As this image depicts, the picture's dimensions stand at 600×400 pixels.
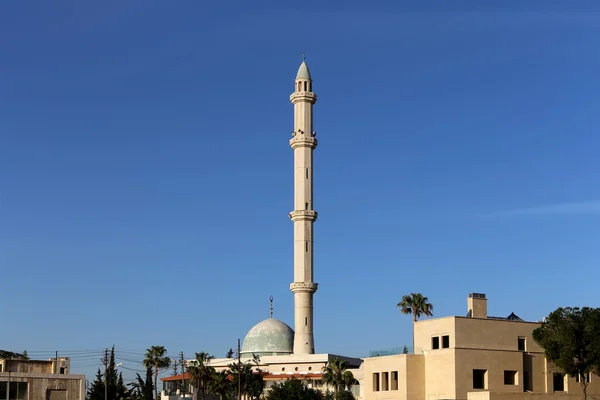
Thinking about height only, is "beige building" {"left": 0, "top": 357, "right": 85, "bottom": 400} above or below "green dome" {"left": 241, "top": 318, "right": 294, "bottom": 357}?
below

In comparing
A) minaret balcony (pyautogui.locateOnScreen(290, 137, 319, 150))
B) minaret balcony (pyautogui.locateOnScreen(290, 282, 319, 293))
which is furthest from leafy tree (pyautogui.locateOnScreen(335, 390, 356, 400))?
minaret balcony (pyautogui.locateOnScreen(290, 137, 319, 150))

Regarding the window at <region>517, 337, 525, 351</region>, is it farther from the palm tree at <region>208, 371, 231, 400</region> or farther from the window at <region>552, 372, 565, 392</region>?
the palm tree at <region>208, 371, 231, 400</region>

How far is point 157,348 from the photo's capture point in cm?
11594

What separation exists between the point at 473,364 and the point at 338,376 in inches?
962

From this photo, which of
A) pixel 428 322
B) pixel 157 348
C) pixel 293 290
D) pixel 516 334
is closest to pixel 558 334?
pixel 516 334

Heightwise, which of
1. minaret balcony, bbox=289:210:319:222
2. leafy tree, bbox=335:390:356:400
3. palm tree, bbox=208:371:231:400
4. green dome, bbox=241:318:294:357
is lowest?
leafy tree, bbox=335:390:356:400

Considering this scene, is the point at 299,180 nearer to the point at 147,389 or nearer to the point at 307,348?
the point at 307,348

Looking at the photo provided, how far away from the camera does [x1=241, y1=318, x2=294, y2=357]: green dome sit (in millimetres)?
122312

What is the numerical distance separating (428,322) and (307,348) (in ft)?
135

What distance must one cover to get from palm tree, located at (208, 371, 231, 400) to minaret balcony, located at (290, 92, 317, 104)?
39.7 metres

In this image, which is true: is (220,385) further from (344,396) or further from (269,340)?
(269,340)

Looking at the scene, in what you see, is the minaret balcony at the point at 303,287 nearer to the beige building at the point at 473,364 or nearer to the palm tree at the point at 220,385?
the palm tree at the point at 220,385

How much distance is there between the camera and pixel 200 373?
3927 inches

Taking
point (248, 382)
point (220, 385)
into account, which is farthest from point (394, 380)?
point (220, 385)
